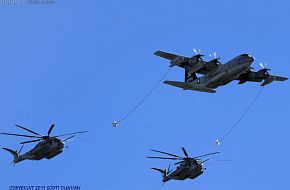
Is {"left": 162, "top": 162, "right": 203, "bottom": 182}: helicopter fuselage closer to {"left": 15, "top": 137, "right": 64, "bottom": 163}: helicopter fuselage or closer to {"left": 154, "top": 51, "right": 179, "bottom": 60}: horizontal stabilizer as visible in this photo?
{"left": 154, "top": 51, "right": 179, "bottom": 60}: horizontal stabilizer

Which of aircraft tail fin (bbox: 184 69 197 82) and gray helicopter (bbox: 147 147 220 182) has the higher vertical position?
aircraft tail fin (bbox: 184 69 197 82)

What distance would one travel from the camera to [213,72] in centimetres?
10506

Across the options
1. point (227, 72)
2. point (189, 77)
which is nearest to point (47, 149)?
point (189, 77)

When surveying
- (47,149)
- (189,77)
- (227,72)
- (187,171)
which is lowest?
(187,171)

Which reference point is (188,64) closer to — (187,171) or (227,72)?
(227,72)

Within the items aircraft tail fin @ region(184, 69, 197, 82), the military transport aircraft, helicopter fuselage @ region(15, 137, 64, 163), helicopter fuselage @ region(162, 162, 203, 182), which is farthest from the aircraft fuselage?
helicopter fuselage @ region(15, 137, 64, 163)

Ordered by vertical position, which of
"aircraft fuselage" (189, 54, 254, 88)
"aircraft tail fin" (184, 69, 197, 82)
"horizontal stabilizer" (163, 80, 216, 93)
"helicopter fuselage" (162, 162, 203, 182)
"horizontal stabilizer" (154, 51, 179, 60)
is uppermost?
"horizontal stabilizer" (154, 51, 179, 60)

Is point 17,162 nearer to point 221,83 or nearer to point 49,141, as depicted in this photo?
point 49,141

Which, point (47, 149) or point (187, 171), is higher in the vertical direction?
point (47, 149)

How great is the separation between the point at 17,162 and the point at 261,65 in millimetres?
37120

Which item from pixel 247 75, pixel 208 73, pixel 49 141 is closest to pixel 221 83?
pixel 208 73

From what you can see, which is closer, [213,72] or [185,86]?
[213,72]

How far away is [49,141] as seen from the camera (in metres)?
102

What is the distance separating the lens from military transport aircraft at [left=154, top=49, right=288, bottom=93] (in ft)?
334
